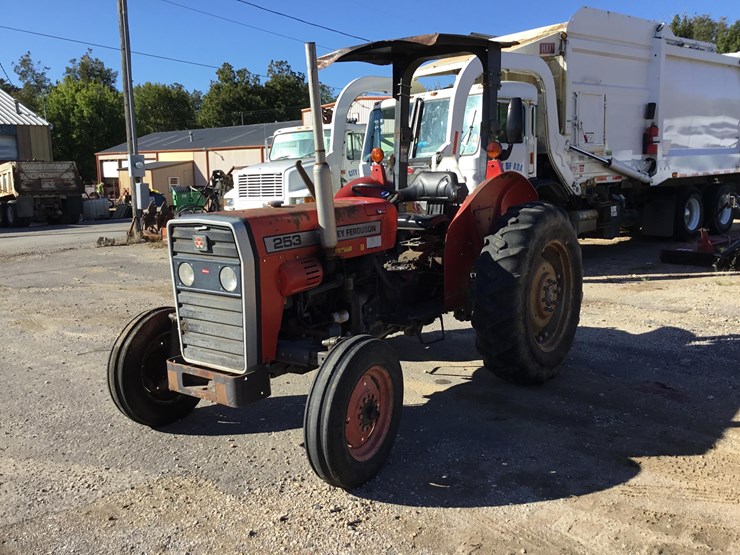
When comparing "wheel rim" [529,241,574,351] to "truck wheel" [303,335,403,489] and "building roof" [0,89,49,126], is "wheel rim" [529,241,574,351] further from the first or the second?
"building roof" [0,89,49,126]

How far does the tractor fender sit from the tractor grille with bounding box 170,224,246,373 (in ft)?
5.88

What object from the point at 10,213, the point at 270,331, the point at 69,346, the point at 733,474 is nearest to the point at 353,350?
the point at 270,331

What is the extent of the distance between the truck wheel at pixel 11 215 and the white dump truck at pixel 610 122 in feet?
61.1

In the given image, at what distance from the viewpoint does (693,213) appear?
13.1m

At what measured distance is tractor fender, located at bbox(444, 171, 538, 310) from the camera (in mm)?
4828

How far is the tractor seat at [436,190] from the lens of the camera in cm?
523

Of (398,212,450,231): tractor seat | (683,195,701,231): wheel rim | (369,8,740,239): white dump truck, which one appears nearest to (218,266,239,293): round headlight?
(398,212,450,231): tractor seat

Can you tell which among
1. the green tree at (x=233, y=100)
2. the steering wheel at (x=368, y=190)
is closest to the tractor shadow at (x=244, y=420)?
the steering wheel at (x=368, y=190)

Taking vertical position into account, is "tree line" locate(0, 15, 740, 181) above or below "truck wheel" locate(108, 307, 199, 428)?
above

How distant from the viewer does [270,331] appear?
372 centimetres

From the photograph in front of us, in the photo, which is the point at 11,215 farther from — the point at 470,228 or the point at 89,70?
the point at 89,70

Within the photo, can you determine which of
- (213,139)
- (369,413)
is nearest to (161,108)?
(213,139)

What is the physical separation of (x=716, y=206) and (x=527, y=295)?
35.1 feet

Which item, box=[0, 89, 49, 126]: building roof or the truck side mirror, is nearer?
the truck side mirror
